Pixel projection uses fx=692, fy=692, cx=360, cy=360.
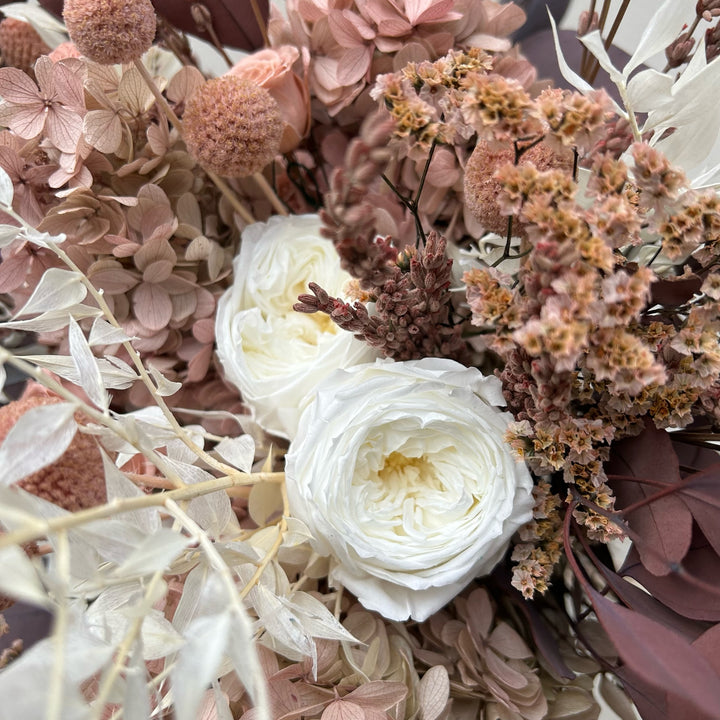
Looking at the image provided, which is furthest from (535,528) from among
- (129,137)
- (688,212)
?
(129,137)

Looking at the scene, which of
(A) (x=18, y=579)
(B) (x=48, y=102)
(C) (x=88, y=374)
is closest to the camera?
(A) (x=18, y=579)

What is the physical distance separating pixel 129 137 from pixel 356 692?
0.34 metres

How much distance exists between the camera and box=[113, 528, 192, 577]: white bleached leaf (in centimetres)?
21

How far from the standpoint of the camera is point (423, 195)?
0.46 m

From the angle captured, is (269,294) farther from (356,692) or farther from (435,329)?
(356,692)

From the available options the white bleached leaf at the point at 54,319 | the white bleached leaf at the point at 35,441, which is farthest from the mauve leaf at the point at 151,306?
the white bleached leaf at the point at 35,441

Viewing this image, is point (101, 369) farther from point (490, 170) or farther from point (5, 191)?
point (490, 170)

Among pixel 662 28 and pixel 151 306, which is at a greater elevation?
pixel 662 28

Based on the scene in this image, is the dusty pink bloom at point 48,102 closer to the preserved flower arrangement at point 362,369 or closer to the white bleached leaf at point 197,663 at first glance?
the preserved flower arrangement at point 362,369

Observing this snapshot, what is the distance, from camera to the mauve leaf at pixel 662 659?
236 mm

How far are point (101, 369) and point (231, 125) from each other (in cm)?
15

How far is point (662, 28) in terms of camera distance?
0.35 m

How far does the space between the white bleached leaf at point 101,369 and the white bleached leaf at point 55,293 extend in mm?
24

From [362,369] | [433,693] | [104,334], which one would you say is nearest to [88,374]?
[104,334]
